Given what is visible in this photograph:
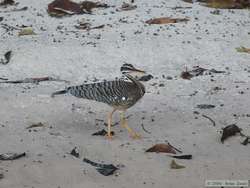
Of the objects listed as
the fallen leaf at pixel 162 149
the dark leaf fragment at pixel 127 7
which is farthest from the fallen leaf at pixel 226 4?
the fallen leaf at pixel 162 149

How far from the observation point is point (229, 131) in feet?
18.4

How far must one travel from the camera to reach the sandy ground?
489 centimetres

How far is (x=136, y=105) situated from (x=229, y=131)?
1.25 metres

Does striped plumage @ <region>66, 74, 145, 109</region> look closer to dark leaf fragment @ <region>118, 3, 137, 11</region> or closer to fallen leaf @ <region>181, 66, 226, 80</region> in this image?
fallen leaf @ <region>181, 66, 226, 80</region>

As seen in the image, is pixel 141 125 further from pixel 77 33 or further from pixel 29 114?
pixel 77 33

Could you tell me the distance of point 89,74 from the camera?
7242 millimetres

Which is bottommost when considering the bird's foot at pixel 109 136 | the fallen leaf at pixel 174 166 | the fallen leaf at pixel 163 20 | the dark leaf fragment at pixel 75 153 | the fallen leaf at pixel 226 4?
the fallen leaf at pixel 226 4

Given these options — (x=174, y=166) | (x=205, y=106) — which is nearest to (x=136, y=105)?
(x=205, y=106)

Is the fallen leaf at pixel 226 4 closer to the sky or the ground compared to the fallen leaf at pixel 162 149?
closer to the ground

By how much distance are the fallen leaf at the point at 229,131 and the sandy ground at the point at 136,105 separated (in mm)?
49

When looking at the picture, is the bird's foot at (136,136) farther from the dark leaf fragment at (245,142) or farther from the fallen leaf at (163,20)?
the fallen leaf at (163,20)

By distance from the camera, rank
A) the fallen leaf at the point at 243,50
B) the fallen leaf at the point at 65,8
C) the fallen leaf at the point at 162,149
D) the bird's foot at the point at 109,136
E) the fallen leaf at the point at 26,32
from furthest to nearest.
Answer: the fallen leaf at the point at 65,8 < the fallen leaf at the point at 26,32 < the fallen leaf at the point at 243,50 < the bird's foot at the point at 109,136 < the fallen leaf at the point at 162,149

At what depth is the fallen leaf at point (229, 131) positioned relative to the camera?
5578 mm

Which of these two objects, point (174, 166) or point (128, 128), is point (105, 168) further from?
point (128, 128)
